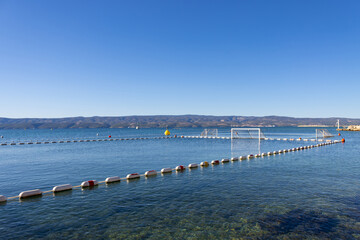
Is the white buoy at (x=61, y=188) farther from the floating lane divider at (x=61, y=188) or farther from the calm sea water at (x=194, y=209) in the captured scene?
the calm sea water at (x=194, y=209)

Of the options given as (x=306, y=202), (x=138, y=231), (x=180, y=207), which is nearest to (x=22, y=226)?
(x=138, y=231)

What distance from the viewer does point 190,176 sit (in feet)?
107

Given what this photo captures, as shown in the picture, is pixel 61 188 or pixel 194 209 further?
pixel 61 188

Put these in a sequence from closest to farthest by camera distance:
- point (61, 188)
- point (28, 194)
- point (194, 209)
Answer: point (194, 209) → point (28, 194) → point (61, 188)

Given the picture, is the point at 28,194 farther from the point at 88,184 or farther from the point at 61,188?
the point at 88,184

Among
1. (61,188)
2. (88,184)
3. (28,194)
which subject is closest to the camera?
(28,194)

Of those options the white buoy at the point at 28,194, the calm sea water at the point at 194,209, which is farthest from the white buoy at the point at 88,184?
the white buoy at the point at 28,194

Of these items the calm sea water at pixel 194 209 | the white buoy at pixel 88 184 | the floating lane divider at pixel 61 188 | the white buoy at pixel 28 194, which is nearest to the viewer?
the calm sea water at pixel 194 209

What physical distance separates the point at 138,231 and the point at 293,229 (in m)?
10.1

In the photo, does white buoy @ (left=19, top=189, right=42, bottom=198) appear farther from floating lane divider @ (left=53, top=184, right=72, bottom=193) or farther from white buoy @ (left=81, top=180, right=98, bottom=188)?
white buoy @ (left=81, top=180, right=98, bottom=188)

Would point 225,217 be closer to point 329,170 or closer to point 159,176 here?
point 159,176

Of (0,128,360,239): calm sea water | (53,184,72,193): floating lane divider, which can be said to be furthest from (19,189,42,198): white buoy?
(53,184,72,193): floating lane divider

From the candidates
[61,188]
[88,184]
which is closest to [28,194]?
[61,188]

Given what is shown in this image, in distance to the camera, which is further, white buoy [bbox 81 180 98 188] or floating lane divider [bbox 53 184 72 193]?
white buoy [bbox 81 180 98 188]
